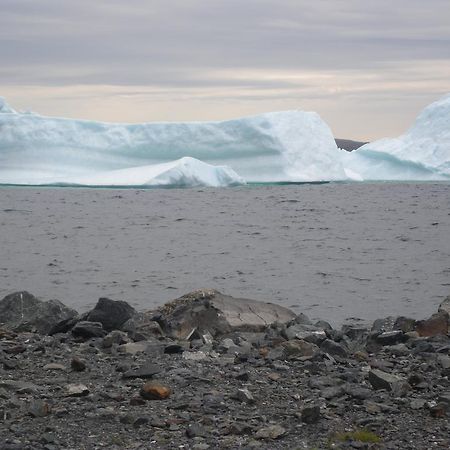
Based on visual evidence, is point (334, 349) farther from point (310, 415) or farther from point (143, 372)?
point (310, 415)

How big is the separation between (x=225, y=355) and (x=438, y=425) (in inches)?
88.9

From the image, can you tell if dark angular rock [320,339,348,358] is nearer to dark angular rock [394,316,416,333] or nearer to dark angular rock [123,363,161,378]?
dark angular rock [394,316,416,333]

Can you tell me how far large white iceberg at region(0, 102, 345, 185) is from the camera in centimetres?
3747

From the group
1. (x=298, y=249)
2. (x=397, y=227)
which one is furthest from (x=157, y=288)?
(x=397, y=227)

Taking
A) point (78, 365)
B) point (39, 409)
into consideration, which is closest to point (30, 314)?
point (78, 365)

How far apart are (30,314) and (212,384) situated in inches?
143

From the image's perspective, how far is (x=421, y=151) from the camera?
147 feet

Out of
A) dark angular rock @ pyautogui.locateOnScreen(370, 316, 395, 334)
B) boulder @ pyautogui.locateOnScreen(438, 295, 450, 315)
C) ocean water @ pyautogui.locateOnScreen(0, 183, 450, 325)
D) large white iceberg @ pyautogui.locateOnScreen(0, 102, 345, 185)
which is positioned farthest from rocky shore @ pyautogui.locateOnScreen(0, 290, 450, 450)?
large white iceberg @ pyautogui.locateOnScreen(0, 102, 345, 185)

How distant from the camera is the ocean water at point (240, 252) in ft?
45.1

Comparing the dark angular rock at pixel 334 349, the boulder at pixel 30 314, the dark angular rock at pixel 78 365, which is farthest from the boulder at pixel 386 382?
the boulder at pixel 30 314

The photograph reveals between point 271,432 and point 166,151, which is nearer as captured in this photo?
point 271,432

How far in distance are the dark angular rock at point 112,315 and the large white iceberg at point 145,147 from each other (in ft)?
92.4

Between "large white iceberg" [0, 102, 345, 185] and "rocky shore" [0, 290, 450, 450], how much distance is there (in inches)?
1122

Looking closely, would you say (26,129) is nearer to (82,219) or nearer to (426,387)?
(82,219)
